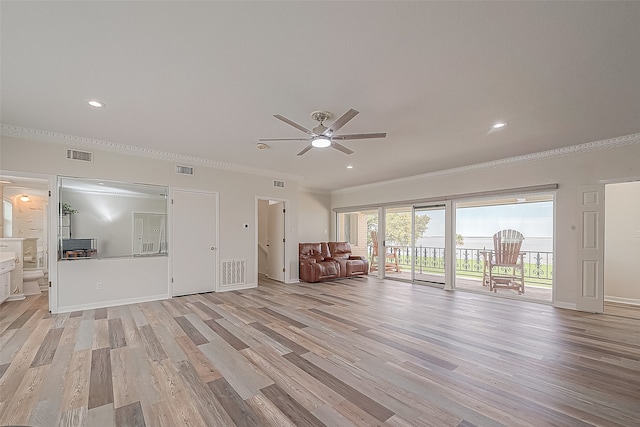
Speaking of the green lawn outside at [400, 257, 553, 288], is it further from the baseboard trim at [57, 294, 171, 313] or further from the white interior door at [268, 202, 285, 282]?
the baseboard trim at [57, 294, 171, 313]

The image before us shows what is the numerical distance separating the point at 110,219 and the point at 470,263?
25.7 ft

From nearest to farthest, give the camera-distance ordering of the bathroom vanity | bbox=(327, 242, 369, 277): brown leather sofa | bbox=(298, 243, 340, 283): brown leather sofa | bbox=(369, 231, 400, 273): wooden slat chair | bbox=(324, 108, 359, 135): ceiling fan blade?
bbox=(324, 108, 359, 135): ceiling fan blade, the bathroom vanity, bbox=(298, 243, 340, 283): brown leather sofa, bbox=(327, 242, 369, 277): brown leather sofa, bbox=(369, 231, 400, 273): wooden slat chair

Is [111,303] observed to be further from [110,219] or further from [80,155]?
[80,155]

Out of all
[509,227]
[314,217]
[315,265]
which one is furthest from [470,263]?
[314,217]

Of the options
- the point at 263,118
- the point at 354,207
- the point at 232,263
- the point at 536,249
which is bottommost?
the point at 232,263

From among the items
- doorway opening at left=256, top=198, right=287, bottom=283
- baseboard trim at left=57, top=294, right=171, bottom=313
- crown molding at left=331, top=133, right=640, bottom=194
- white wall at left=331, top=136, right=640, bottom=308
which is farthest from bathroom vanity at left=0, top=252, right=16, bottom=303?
white wall at left=331, top=136, right=640, bottom=308

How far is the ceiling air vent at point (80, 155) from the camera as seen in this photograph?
4488mm

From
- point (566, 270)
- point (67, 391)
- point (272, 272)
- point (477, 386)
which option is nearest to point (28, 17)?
point (67, 391)

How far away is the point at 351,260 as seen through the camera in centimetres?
820

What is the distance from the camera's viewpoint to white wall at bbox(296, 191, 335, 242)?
8.94 meters

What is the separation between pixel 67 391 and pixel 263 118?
3.26 meters

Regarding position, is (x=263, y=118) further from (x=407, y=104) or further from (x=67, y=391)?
(x=67, y=391)

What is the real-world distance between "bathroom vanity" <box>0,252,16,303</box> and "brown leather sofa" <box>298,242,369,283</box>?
5649 mm

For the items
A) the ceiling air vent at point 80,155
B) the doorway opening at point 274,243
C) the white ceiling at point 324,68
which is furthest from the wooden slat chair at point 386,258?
the ceiling air vent at point 80,155
